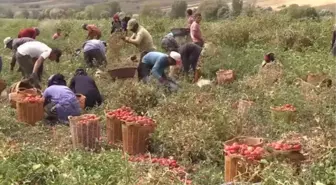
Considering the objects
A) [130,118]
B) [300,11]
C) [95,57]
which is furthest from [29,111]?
[300,11]

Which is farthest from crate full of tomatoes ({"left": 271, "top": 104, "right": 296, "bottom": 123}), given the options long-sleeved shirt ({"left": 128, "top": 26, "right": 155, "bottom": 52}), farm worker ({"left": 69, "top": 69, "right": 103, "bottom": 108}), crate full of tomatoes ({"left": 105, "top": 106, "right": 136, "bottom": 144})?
long-sleeved shirt ({"left": 128, "top": 26, "right": 155, "bottom": 52})

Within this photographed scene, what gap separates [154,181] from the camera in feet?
16.6

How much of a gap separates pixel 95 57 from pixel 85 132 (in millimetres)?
5293

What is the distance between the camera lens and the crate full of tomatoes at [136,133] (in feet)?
24.7

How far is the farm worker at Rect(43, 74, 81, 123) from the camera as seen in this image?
8938mm

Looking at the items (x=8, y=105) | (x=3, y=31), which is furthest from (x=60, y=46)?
(x=8, y=105)

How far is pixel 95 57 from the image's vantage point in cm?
1280

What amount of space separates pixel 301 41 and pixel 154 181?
11.5 metres

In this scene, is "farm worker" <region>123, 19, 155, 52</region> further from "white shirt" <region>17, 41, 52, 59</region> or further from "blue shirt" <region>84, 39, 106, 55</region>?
"white shirt" <region>17, 41, 52, 59</region>

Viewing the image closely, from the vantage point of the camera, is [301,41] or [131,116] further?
[301,41]

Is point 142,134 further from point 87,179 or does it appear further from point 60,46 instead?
point 60,46

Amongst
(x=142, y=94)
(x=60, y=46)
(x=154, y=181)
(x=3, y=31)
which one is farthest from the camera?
(x=3, y=31)

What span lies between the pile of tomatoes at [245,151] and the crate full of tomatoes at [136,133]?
58.4 inches

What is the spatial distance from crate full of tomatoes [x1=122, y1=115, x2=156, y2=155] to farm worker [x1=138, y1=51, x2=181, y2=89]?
104 inches
